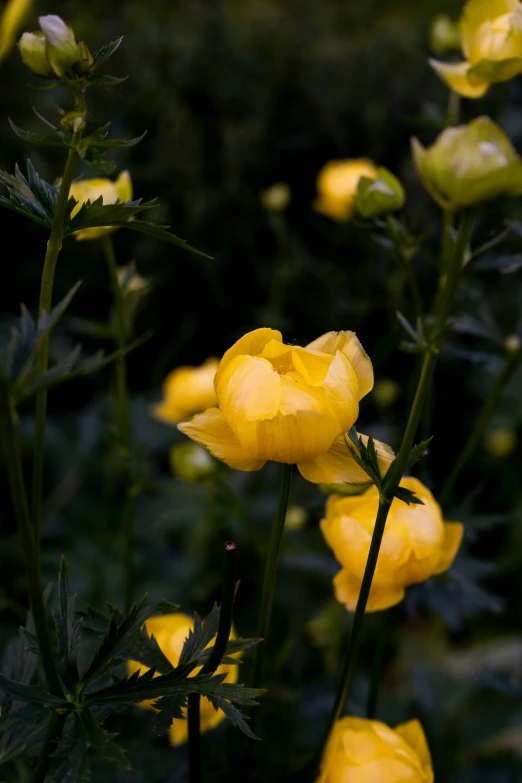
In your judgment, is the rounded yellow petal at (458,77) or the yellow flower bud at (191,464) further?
the yellow flower bud at (191,464)

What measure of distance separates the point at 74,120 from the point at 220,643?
262 millimetres

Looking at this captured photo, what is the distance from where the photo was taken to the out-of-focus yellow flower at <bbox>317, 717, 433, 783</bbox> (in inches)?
17.0

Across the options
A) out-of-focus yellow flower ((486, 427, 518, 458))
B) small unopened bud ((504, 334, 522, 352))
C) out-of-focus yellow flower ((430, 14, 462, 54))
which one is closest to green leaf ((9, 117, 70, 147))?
small unopened bud ((504, 334, 522, 352))

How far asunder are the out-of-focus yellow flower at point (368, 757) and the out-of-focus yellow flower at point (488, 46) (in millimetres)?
430

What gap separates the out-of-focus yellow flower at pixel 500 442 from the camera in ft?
4.29

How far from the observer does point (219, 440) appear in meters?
0.41

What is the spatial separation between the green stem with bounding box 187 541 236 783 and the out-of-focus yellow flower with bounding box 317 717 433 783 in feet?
0.27

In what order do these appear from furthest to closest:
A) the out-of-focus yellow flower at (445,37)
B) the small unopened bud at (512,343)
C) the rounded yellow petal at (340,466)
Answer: the out-of-focus yellow flower at (445,37)
the small unopened bud at (512,343)
the rounded yellow petal at (340,466)

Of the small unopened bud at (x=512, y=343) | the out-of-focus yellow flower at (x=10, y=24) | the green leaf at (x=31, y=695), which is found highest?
the out-of-focus yellow flower at (x=10, y=24)

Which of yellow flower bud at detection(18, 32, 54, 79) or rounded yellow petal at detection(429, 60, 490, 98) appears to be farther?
rounded yellow petal at detection(429, 60, 490, 98)

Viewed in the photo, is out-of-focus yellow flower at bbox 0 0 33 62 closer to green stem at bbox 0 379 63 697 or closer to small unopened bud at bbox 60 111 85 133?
small unopened bud at bbox 60 111 85 133

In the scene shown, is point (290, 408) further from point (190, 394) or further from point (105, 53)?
point (190, 394)

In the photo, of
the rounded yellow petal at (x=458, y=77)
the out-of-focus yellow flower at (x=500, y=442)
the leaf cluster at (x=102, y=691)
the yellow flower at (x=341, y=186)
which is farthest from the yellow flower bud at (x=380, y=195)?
the out-of-focus yellow flower at (x=500, y=442)

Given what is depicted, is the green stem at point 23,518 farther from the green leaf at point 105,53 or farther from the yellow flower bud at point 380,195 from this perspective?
the yellow flower bud at point 380,195
